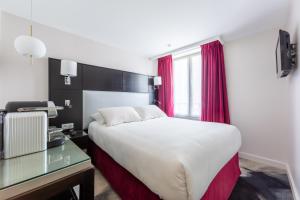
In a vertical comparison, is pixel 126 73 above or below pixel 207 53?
below

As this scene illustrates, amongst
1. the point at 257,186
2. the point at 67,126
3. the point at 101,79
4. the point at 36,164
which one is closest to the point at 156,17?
the point at 101,79

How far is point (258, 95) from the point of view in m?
2.47

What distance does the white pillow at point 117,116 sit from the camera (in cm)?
227

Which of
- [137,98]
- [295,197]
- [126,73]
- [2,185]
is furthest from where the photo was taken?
[137,98]

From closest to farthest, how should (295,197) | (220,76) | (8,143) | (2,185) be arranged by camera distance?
(2,185)
(8,143)
(295,197)
(220,76)

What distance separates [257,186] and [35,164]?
247cm

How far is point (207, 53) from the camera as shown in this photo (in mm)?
2967

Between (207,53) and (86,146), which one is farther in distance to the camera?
(207,53)

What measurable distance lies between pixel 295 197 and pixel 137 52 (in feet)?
12.5

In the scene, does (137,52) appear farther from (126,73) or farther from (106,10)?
(106,10)

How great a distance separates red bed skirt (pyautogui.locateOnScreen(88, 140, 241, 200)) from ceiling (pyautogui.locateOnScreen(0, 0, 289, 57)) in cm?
213

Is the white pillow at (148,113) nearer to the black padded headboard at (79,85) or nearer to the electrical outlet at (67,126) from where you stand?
the black padded headboard at (79,85)

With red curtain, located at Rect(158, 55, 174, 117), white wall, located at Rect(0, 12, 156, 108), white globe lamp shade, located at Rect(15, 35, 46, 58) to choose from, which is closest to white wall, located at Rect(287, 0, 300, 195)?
red curtain, located at Rect(158, 55, 174, 117)

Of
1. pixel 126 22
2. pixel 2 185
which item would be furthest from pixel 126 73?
pixel 2 185
